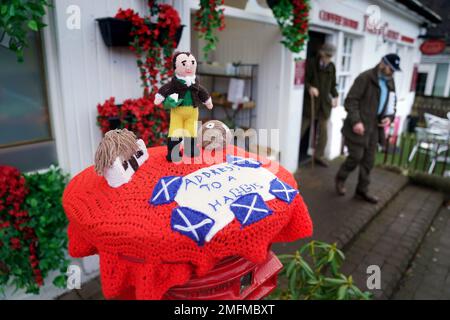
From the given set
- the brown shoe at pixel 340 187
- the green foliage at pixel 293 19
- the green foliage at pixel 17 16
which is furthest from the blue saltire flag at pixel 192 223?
the brown shoe at pixel 340 187

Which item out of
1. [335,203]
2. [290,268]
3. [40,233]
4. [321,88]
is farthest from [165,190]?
[321,88]

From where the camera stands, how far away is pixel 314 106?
5613 millimetres

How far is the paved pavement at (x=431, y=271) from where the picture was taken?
3.29m

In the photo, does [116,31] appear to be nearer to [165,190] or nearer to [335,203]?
[165,190]

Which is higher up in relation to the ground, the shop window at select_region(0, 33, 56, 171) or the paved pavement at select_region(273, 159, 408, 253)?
the shop window at select_region(0, 33, 56, 171)

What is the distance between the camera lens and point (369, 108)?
402cm

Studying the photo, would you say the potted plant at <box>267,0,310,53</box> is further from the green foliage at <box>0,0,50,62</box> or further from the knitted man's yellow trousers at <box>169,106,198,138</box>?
the knitted man's yellow trousers at <box>169,106,198,138</box>

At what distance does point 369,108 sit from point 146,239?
3654mm

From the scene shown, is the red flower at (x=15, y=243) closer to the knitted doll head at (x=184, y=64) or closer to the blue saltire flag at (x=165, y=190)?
the blue saltire flag at (x=165, y=190)

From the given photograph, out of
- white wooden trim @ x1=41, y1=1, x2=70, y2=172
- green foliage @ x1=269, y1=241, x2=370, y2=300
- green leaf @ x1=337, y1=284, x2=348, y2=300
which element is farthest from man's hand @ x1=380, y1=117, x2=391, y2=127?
white wooden trim @ x1=41, y1=1, x2=70, y2=172

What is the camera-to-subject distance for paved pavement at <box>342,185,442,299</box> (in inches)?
130

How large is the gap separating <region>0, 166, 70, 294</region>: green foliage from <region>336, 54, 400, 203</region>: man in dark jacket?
10.7ft

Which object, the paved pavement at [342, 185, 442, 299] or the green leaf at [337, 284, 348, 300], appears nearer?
the green leaf at [337, 284, 348, 300]

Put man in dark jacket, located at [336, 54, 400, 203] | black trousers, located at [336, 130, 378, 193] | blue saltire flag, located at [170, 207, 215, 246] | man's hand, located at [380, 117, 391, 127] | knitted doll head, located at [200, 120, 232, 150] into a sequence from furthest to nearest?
black trousers, located at [336, 130, 378, 193], man's hand, located at [380, 117, 391, 127], man in dark jacket, located at [336, 54, 400, 203], knitted doll head, located at [200, 120, 232, 150], blue saltire flag, located at [170, 207, 215, 246]
